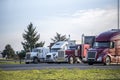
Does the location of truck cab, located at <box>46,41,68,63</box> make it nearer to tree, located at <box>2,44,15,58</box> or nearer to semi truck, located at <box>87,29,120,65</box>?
semi truck, located at <box>87,29,120,65</box>

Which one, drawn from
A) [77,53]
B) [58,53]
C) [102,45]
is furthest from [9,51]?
[102,45]

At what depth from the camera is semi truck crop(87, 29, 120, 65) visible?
1155 inches

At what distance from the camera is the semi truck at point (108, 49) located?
29328 millimetres

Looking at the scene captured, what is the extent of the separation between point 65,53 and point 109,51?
11.3 metres

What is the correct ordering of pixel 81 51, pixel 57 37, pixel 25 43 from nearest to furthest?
pixel 81 51, pixel 25 43, pixel 57 37

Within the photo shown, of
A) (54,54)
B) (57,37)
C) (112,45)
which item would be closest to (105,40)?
(112,45)

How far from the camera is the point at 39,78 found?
14.3 meters

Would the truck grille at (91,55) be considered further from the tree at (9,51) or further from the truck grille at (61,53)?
the tree at (9,51)

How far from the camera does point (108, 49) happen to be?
29562mm

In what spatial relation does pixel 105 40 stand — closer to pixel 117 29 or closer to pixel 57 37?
pixel 117 29

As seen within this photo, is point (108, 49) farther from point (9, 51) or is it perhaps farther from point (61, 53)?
point (9, 51)

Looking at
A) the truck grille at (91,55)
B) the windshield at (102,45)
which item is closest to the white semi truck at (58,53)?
the truck grille at (91,55)

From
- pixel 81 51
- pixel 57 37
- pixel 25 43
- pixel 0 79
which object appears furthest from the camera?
pixel 57 37

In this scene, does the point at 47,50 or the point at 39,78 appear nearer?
the point at 39,78
